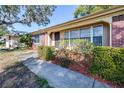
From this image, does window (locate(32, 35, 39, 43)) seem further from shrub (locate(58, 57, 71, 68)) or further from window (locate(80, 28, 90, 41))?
shrub (locate(58, 57, 71, 68))

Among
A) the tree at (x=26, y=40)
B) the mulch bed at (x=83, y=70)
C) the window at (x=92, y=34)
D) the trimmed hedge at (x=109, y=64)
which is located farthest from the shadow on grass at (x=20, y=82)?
the tree at (x=26, y=40)

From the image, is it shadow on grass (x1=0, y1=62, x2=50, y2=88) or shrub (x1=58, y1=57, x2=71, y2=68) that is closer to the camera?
shadow on grass (x1=0, y1=62, x2=50, y2=88)

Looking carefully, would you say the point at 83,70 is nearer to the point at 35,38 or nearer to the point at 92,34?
the point at 92,34

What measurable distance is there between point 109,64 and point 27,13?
19.7m

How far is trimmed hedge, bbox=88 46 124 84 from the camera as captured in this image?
5895 millimetres

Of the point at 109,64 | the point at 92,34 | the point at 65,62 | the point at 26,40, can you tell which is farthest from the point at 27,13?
the point at 109,64

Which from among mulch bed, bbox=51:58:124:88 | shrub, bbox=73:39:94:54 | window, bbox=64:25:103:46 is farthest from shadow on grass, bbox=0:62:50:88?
window, bbox=64:25:103:46

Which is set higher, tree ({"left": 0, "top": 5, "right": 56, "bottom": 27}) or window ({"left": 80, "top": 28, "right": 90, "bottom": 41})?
tree ({"left": 0, "top": 5, "right": 56, "bottom": 27})

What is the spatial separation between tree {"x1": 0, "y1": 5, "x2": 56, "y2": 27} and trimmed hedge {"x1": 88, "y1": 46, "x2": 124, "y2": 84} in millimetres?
17729

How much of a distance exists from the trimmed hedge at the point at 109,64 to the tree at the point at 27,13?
58.2 ft

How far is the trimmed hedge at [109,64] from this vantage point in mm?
5895
